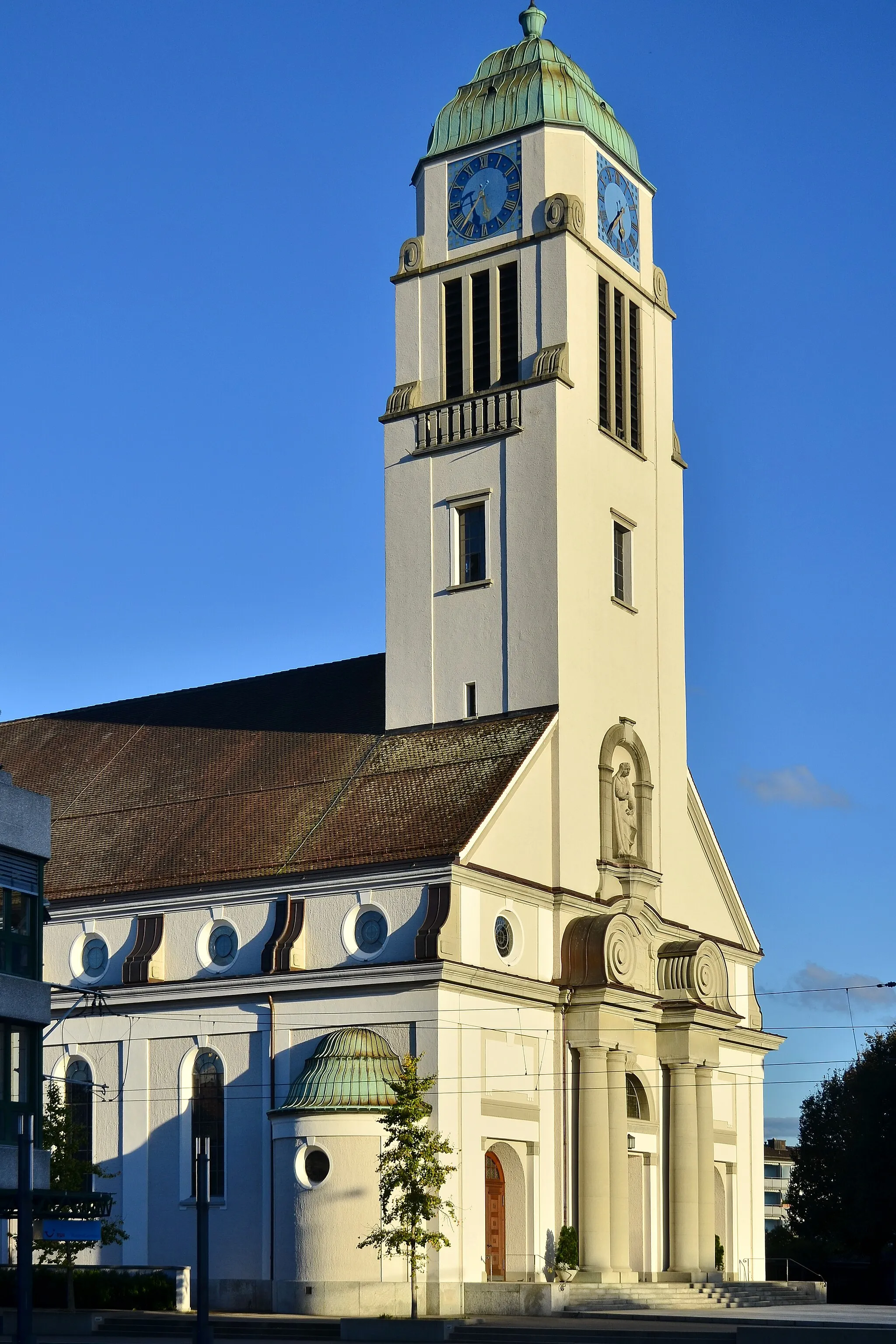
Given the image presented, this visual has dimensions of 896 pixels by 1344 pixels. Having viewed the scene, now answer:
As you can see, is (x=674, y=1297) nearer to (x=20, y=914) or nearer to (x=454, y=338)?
(x=20, y=914)

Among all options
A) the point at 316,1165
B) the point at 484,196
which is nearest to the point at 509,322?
the point at 484,196

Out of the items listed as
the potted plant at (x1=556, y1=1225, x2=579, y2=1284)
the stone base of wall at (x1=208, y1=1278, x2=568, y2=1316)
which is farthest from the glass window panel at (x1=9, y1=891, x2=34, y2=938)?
the potted plant at (x1=556, y1=1225, x2=579, y2=1284)

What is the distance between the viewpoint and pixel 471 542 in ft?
193

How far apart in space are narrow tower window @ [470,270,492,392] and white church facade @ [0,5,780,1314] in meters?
0.10

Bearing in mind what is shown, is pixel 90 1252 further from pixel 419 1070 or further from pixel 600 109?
pixel 600 109

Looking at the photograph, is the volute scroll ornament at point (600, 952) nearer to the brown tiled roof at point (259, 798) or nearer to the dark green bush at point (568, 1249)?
the brown tiled roof at point (259, 798)

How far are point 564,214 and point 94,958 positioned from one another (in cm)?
2548

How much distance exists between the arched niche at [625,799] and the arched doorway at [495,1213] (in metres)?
9.30

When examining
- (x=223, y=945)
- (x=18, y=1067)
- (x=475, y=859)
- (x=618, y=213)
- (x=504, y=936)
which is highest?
(x=618, y=213)

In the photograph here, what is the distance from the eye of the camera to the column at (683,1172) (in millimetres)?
55906

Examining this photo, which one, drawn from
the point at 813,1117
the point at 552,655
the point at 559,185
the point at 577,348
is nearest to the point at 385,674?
the point at 552,655

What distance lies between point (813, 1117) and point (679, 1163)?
37546 mm

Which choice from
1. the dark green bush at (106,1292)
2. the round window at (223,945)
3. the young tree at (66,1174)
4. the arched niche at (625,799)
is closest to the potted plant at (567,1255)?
the dark green bush at (106,1292)

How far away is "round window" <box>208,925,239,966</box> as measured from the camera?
181ft
